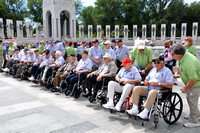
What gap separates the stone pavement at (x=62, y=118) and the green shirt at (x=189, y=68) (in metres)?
0.98

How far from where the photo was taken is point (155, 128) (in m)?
3.64

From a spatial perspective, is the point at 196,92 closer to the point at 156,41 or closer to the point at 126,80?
the point at 126,80

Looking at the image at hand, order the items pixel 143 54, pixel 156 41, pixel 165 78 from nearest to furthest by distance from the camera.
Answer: pixel 165 78 < pixel 143 54 < pixel 156 41

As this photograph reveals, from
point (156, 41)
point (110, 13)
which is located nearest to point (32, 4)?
point (110, 13)

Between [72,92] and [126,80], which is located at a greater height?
[126,80]

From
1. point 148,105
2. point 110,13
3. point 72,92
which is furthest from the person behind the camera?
point 110,13

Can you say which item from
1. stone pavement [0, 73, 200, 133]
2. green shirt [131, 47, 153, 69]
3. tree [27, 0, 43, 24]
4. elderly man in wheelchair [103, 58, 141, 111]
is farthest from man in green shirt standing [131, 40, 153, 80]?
tree [27, 0, 43, 24]

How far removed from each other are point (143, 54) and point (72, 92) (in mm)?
2333

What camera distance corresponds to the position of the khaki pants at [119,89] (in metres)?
4.01

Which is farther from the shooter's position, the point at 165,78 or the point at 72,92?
the point at 72,92

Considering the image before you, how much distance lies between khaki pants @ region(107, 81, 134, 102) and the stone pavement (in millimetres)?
491

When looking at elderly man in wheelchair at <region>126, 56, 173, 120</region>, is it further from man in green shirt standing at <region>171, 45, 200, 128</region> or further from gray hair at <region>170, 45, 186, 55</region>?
gray hair at <region>170, 45, 186, 55</region>

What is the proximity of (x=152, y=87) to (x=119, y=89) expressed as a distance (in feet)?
2.54

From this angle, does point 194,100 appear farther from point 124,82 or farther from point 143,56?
point 143,56
